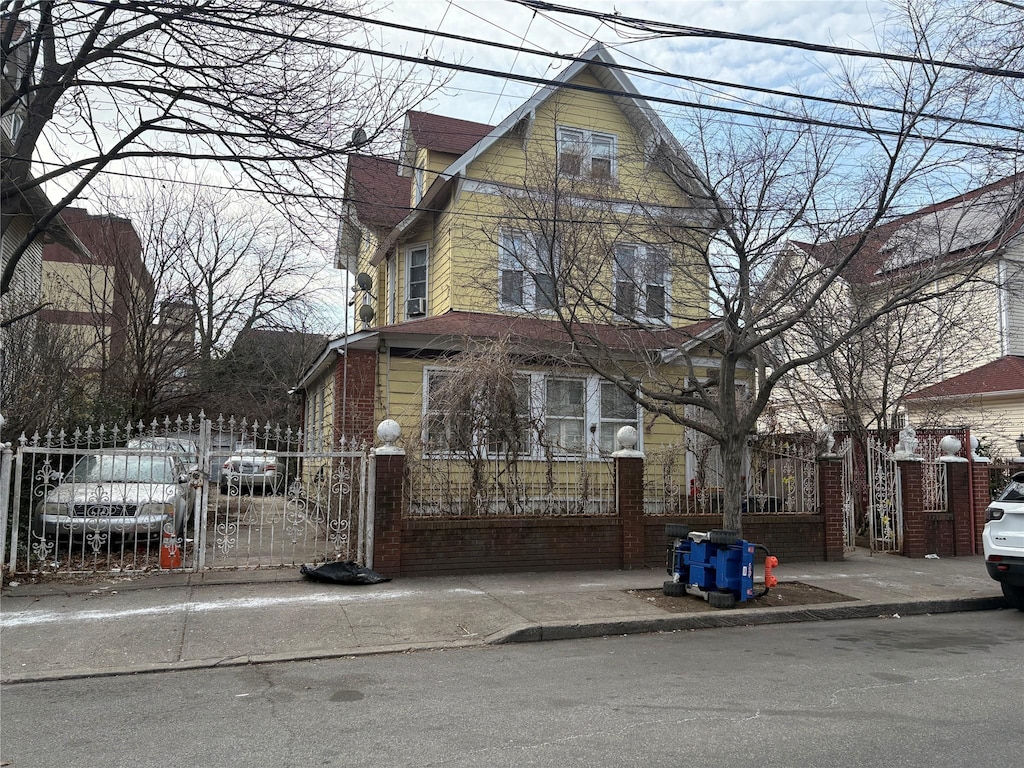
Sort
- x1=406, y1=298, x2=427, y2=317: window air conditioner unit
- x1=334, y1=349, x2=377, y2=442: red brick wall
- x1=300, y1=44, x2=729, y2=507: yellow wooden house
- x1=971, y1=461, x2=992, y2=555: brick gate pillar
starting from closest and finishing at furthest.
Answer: x1=300, y1=44, x2=729, y2=507: yellow wooden house, x1=334, y1=349, x2=377, y2=442: red brick wall, x1=971, y1=461, x2=992, y2=555: brick gate pillar, x1=406, y1=298, x2=427, y2=317: window air conditioner unit

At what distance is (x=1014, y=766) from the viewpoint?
4.24 m

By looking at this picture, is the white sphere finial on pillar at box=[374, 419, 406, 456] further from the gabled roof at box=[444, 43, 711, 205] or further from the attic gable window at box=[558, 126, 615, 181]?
the gabled roof at box=[444, 43, 711, 205]

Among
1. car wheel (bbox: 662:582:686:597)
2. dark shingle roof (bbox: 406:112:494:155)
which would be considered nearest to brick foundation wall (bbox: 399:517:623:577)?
car wheel (bbox: 662:582:686:597)

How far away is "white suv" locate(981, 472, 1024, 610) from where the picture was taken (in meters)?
8.85

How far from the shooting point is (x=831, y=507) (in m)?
12.3

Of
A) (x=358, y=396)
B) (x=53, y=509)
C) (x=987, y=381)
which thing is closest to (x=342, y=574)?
(x=53, y=509)

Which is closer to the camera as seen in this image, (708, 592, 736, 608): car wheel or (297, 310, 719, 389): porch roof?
(708, 592, 736, 608): car wheel

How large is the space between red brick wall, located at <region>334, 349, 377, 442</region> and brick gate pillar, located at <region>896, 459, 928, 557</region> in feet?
30.1

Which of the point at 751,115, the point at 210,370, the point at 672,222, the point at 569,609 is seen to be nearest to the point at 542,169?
the point at 672,222

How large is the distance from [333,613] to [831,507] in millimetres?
8216

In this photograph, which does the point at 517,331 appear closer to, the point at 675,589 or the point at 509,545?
the point at 509,545

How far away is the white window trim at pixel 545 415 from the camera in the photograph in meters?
11.2

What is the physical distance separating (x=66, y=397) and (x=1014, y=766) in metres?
13.6

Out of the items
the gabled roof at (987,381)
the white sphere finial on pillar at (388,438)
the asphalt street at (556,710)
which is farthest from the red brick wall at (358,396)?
the gabled roof at (987,381)
